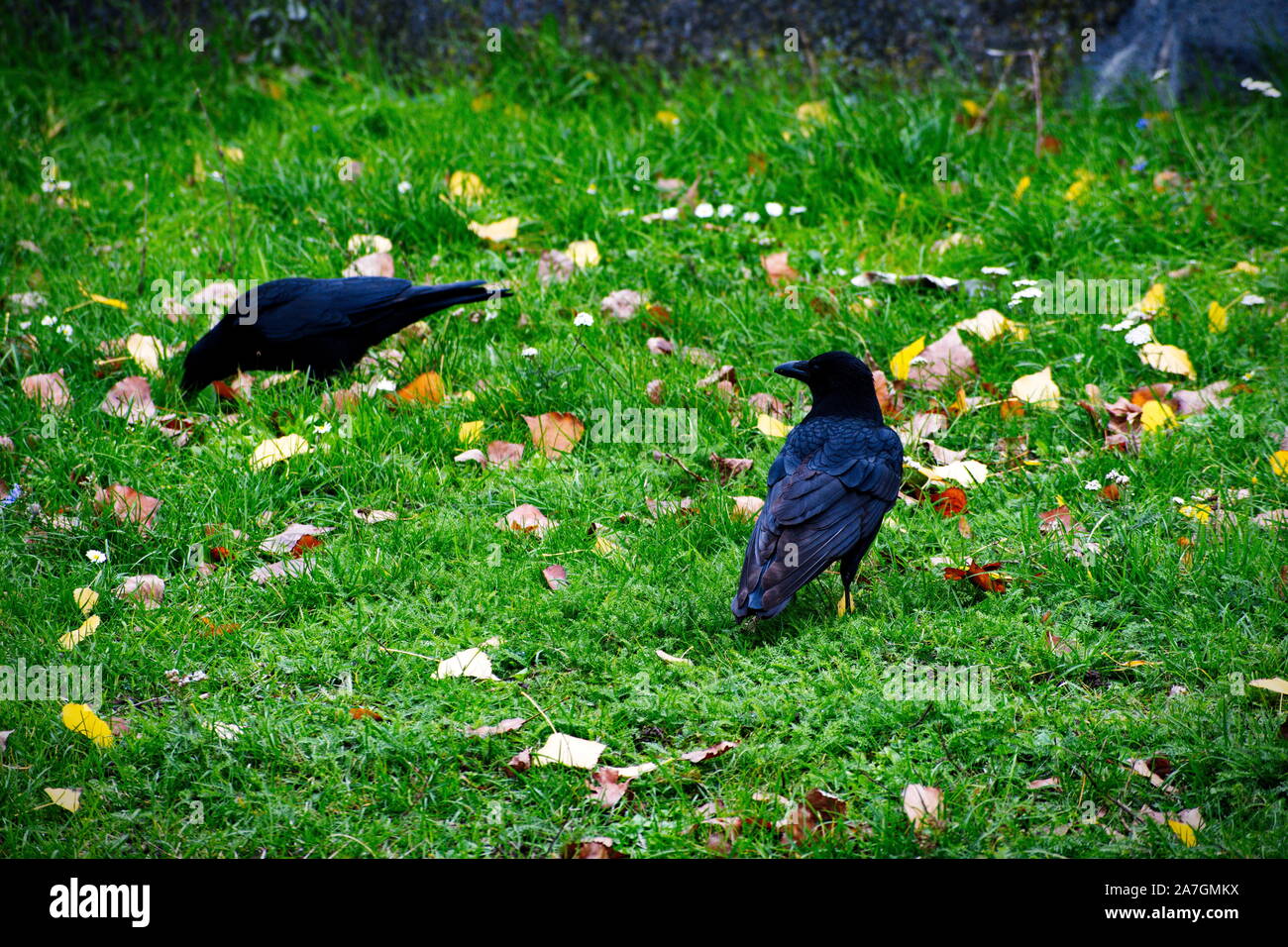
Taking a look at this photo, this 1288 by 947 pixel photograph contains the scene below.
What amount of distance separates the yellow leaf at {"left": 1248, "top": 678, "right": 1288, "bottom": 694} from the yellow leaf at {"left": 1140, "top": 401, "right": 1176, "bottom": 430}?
146 centimetres

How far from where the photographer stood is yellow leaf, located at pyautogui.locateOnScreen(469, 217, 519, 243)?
5.53 meters

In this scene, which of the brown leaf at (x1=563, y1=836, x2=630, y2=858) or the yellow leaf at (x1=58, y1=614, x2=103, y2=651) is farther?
the yellow leaf at (x1=58, y1=614, x2=103, y2=651)

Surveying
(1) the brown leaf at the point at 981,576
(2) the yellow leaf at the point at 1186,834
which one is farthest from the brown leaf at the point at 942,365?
(2) the yellow leaf at the point at 1186,834

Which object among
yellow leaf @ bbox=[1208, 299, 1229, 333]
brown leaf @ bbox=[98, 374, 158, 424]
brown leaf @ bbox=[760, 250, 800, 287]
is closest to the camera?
brown leaf @ bbox=[98, 374, 158, 424]

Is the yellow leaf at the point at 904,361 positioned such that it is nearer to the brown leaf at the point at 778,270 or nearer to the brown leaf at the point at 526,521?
the brown leaf at the point at 778,270

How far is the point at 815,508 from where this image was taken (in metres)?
3.16

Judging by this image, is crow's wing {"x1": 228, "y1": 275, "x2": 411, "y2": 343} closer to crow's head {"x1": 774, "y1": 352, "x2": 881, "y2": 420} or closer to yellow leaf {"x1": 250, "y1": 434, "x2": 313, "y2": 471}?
yellow leaf {"x1": 250, "y1": 434, "x2": 313, "y2": 471}

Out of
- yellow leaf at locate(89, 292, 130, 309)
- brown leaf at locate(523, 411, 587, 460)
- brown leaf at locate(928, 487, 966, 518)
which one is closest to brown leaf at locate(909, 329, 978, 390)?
brown leaf at locate(928, 487, 966, 518)

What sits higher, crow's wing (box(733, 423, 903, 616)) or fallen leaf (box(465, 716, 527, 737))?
crow's wing (box(733, 423, 903, 616))

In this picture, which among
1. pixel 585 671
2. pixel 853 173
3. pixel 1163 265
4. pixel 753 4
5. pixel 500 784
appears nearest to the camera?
pixel 500 784

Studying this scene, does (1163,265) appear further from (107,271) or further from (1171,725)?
(107,271)
